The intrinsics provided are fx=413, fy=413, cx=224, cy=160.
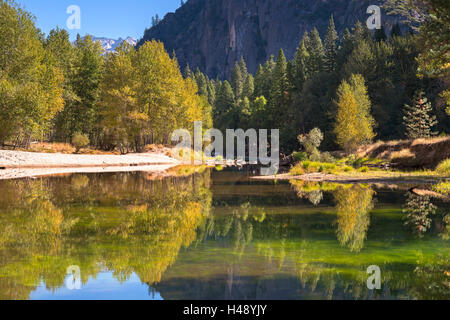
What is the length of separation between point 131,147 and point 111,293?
55884 millimetres

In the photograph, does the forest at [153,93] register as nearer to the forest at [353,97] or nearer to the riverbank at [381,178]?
the forest at [353,97]

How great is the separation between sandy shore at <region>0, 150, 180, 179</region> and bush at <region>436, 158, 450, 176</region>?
19637 mm

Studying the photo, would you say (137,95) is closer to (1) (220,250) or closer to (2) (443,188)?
(2) (443,188)

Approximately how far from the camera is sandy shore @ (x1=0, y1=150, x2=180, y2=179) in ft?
101

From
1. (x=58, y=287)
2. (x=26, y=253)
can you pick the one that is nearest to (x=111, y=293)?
(x=58, y=287)

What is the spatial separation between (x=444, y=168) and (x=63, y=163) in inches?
1128

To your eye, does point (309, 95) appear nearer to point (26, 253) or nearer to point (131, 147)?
point (131, 147)

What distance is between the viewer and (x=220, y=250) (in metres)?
6.76

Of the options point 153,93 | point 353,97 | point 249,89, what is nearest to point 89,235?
point 153,93

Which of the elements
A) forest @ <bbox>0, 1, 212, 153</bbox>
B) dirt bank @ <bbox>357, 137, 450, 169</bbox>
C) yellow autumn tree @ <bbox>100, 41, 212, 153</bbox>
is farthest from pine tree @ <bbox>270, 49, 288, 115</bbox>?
dirt bank @ <bbox>357, 137, 450, 169</bbox>

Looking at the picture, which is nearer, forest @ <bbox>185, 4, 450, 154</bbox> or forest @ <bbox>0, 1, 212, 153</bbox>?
forest @ <bbox>0, 1, 212, 153</bbox>

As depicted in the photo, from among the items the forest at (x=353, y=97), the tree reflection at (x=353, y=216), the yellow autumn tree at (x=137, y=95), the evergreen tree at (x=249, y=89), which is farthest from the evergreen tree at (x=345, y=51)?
the tree reflection at (x=353, y=216)

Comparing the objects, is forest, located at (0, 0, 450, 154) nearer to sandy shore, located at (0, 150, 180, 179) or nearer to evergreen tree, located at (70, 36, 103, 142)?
evergreen tree, located at (70, 36, 103, 142)

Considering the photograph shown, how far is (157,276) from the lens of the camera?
5328 mm
